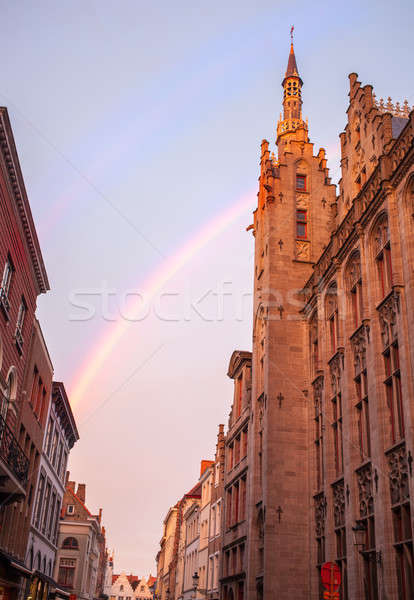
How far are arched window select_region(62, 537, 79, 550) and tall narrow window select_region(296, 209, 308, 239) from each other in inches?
2220

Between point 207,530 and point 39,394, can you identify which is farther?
point 207,530

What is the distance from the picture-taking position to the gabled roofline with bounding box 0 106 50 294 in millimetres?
18953

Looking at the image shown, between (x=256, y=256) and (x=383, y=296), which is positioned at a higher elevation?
(x=256, y=256)

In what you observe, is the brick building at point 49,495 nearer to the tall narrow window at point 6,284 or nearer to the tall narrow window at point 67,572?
the tall narrow window at point 6,284

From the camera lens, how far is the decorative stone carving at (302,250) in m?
35.9

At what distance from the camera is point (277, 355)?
107ft

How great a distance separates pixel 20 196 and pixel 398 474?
15.9 metres

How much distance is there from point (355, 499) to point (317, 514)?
562 cm

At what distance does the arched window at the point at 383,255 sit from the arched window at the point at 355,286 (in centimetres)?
205

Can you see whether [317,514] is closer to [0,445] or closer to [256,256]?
[0,445]

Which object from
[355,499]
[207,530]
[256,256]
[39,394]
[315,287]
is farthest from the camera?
[207,530]

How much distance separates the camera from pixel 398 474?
63.1 ft

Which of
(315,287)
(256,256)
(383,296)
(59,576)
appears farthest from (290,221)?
(59,576)

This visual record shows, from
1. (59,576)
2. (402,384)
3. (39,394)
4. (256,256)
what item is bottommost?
(59,576)
